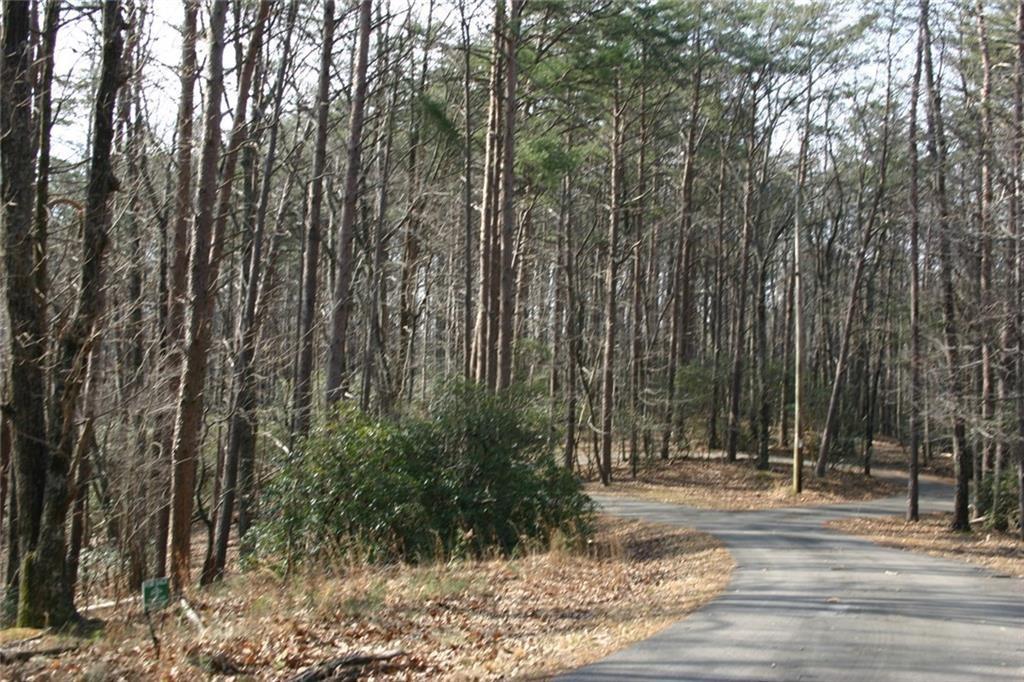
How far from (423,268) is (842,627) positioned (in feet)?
99.4

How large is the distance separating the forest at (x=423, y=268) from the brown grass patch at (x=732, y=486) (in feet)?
2.79

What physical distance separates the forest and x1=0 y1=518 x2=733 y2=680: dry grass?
6.87ft

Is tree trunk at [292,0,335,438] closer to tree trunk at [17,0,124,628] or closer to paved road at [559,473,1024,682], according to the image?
tree trunk at [17,0,124,628]

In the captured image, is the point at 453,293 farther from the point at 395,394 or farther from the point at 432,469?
the point at 432,469

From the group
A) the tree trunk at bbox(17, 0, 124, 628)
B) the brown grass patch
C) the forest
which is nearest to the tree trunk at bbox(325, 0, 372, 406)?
the forest

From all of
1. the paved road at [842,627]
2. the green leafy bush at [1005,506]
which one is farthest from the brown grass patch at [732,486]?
the paved road at [842,627]

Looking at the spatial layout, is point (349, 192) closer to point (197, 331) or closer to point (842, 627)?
point (197, 331)

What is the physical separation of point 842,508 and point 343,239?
18.8 m

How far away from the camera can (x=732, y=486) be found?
117ft

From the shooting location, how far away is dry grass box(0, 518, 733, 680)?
857 centimetres


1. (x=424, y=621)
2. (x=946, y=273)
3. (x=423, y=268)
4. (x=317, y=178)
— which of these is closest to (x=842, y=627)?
(x=424, y=621)

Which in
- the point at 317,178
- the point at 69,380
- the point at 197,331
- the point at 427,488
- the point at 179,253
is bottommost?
the point at 427,488

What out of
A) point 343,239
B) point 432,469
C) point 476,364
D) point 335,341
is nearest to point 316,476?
point 432,469

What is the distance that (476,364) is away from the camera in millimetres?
26703
